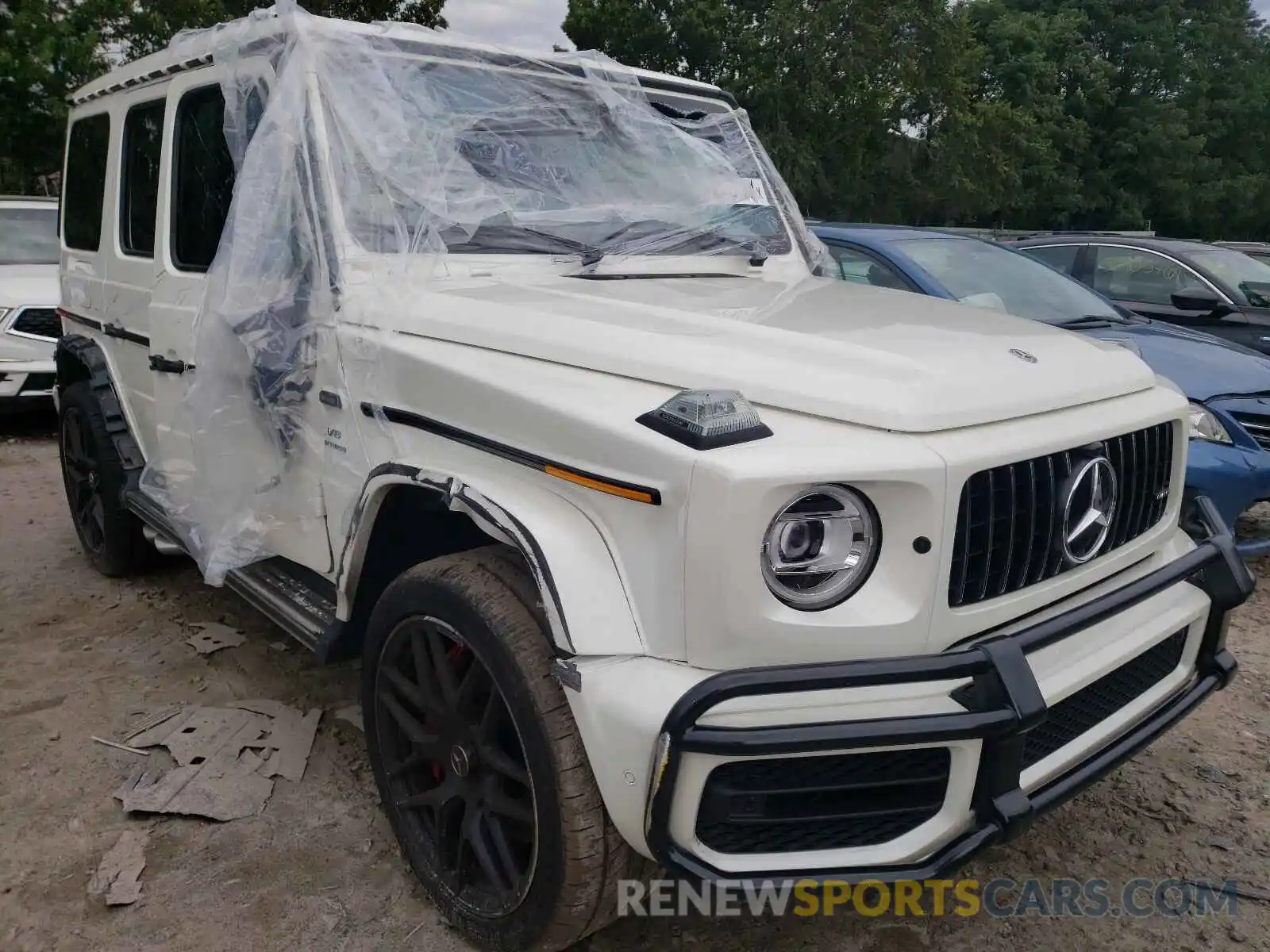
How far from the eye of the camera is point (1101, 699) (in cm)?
210

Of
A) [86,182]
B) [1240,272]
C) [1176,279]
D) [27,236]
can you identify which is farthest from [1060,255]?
[27,236]

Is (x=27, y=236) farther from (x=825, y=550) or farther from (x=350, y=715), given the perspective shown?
(x=825, y=550)

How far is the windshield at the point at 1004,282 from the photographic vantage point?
518cm

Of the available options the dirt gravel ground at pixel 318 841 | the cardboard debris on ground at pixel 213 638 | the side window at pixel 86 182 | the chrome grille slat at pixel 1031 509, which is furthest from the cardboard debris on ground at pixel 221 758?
the chrome grille slat at pixel 1031 509

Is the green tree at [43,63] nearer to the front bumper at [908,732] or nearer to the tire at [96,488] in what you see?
the tire at [96,488]

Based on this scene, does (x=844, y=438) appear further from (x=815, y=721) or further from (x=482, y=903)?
(x=482, y=903)

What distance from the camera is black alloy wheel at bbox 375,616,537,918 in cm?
211

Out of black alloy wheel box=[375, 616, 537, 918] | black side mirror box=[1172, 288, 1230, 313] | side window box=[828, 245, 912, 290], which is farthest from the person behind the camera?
black side mirror box=[1172, 288, 1230, 313]

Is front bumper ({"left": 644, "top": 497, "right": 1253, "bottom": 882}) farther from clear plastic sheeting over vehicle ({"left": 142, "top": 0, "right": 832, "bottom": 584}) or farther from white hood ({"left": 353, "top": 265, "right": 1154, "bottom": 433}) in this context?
clear plastic sheeting over vehicle ({"left": 142, "top": 0, "right": 832, "bottom": 584})

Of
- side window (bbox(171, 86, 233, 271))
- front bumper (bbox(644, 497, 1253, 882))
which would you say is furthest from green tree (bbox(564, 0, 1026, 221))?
front bumper (bbox(644, 497, 1253, 882))

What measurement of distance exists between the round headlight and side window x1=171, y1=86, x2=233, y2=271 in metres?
2.09

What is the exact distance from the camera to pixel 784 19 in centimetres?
2505

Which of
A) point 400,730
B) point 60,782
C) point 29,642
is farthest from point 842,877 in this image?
point 29,642

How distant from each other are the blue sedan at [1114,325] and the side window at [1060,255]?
172cm
